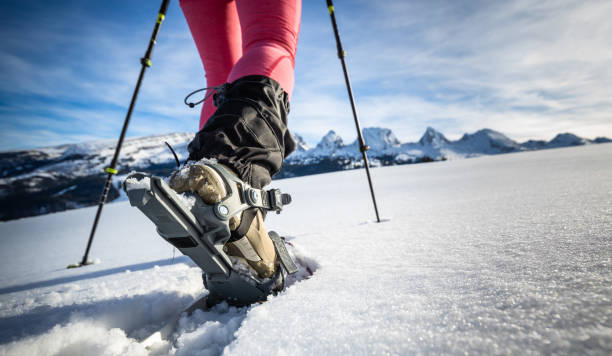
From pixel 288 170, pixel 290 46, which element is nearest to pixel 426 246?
pixel 290 46

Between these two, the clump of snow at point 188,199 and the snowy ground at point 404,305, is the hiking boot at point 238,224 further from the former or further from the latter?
the snowy ground at point 404,305

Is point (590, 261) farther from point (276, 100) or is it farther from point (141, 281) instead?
point (141, 281)

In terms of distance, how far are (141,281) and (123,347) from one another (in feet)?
1.94

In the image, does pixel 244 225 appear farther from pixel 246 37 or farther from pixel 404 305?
pixel 246 37

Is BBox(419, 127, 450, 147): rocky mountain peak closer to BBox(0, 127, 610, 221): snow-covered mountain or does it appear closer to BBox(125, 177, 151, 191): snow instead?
BBox(0, 127, 610, 221): snow-covered mountain

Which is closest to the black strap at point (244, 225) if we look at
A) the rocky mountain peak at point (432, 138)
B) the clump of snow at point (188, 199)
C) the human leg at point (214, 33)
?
the clump of snow at point (188, 199)

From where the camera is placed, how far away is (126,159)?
268ft

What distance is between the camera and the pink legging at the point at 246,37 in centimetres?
84

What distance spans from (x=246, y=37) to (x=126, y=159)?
100326mm

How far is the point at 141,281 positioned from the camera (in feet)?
3.34

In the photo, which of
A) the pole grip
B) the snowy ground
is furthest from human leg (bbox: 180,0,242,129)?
the snowy ground

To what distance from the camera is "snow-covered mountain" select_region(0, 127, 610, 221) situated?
46.2m

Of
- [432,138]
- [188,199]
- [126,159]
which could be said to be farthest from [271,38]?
[432,138]

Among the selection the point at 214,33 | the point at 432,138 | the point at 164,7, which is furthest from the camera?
the point at 432,138
